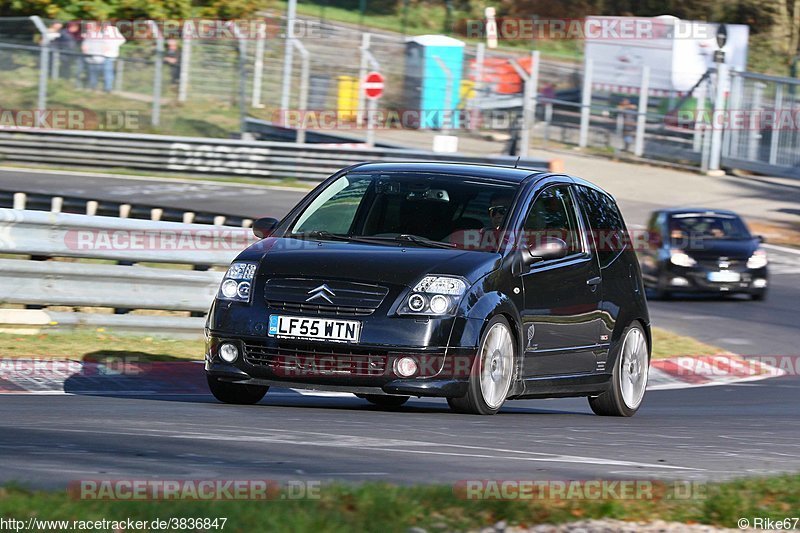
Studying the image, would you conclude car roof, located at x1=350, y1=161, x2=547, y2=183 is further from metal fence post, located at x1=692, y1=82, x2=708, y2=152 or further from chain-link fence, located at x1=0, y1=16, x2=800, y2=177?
metal fence post, located at x1=692, y1=82, x2=708, y2=152

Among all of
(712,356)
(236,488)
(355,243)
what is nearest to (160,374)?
(355,243)

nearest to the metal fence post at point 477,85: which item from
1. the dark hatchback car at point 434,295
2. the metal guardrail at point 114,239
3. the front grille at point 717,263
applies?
the front grille at point 717,263

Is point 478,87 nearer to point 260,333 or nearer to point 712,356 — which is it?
point 712,356

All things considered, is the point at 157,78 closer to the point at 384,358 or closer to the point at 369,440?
the point at 384,358

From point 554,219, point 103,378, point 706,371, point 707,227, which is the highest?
point 554,219

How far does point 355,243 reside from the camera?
9375 mm

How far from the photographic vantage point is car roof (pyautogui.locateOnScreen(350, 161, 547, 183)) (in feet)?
32.6

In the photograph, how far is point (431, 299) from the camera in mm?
8727

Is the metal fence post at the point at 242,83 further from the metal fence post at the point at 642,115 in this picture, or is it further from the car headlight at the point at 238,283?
the car headlight at the point at 238,283

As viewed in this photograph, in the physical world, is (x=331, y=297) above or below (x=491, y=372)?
above

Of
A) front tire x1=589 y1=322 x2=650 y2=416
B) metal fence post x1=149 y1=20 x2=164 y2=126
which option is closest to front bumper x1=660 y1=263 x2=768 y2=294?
front tire x1=589 y1=322 x2=650 y2=416

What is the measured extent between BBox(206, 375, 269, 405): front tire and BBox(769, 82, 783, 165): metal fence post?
95.5ft

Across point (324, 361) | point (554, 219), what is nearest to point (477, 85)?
point (554, 219)

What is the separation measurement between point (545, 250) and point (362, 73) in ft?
74.3
